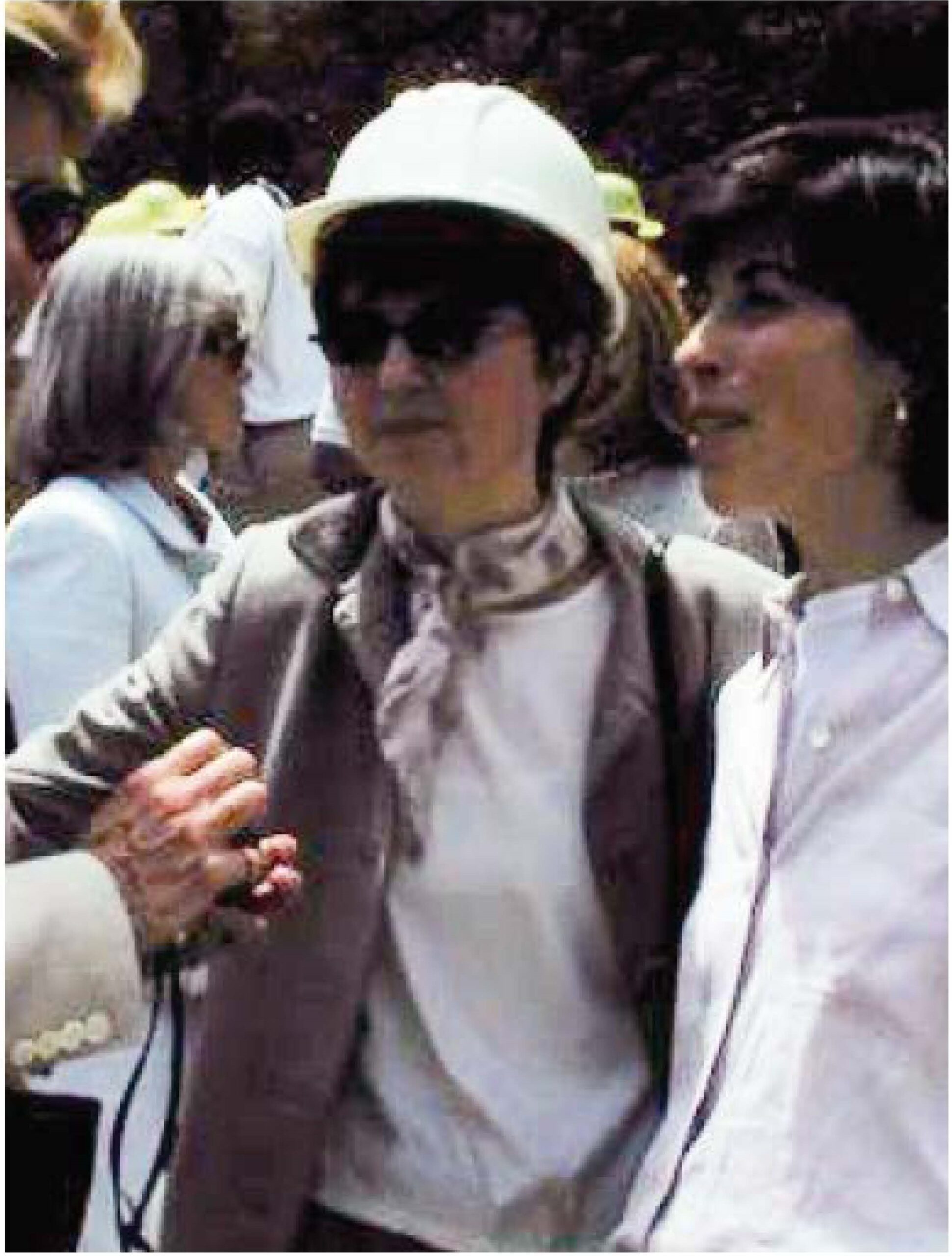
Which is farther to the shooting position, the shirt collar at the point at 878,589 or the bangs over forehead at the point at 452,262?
the bangs over forehead at the point at 452,262

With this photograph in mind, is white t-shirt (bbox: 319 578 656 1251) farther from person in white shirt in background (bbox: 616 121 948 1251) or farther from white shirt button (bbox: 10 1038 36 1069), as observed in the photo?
white shirt button (bbox: 10 1038 36 1069)

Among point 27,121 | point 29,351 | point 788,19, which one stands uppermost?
point 27,121

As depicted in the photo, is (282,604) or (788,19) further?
(788,19)

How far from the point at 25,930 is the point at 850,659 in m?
0.69

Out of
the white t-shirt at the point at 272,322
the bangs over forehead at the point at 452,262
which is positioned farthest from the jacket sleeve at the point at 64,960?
the white t-shirt at the point at 272,322

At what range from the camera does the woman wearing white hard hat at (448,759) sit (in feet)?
8.19

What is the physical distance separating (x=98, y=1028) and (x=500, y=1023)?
344 mm

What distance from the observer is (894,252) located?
2.45 meters

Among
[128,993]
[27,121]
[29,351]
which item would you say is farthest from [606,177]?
[128,993]

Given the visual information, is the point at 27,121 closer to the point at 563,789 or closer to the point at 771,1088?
the point at 563,789

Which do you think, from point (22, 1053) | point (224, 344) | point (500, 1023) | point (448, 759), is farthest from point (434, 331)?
point (224, 344)

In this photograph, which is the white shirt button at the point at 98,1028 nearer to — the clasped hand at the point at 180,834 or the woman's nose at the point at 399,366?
the clasped hand at the point at 180,834

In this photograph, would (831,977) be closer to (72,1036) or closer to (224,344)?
(72,1036)

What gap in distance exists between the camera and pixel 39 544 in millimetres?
3596
